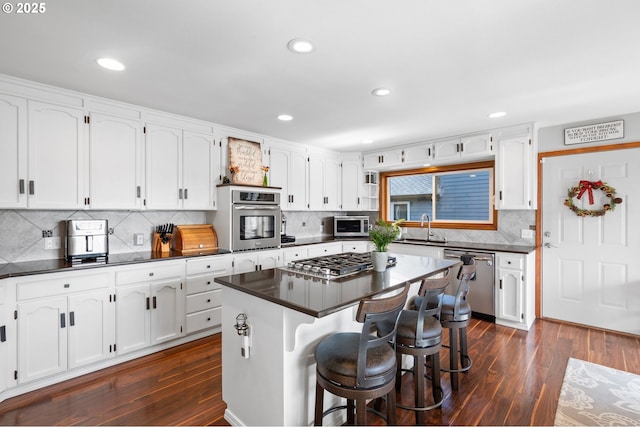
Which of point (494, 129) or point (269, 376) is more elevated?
point (494, 129)

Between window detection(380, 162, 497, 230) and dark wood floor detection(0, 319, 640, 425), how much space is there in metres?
1.92

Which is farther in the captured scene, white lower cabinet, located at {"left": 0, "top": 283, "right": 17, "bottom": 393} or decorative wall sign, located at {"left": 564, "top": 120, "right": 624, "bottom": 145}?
decorative wall sign, located at {"left": 564, "top": 120, "right": 624, "bottom": 145}

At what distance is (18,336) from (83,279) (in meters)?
0.55

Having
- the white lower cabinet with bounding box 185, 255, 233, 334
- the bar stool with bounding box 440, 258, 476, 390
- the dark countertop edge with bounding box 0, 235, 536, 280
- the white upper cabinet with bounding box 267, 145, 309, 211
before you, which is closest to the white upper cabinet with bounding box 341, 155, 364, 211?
the white upper cabinet with bounding box 267, 145, 309, 211

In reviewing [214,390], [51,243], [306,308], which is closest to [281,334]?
[306,308]

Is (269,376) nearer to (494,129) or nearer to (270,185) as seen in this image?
(270,185)

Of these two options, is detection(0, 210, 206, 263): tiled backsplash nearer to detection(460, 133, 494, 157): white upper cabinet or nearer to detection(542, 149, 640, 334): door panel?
detection(460, 133, 494, 157): white upper cabinet

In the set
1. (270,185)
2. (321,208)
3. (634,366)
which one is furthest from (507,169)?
(270,185)

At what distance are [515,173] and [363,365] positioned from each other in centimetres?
365

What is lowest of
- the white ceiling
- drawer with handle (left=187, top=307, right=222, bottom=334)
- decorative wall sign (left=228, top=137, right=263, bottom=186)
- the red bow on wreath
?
drawer with handle (left=187, top=307, right=222, bottom=334)

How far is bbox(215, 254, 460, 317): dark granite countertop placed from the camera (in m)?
1.56

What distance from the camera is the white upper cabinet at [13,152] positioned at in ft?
8.23

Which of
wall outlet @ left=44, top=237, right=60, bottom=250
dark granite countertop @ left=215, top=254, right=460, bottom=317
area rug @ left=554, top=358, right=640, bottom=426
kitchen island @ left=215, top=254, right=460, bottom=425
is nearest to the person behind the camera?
dark granite countertop @ left=215, top=254, right=460, bottom=317

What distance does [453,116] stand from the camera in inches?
140
